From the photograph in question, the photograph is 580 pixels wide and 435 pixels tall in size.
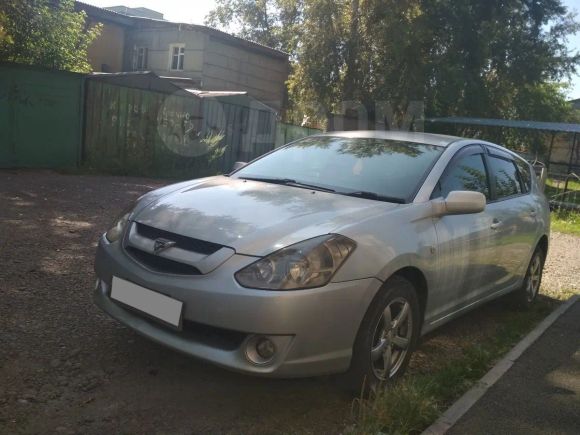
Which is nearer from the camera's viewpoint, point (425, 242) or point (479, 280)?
point (425, 242)

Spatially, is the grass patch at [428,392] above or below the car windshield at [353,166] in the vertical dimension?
below

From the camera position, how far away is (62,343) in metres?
3.42

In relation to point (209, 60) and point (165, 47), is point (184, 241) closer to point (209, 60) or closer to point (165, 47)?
point (209, 60)

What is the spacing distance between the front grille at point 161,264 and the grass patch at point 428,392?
1.11 m

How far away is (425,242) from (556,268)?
17.5 feet

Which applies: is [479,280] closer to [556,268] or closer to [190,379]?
[190,379]

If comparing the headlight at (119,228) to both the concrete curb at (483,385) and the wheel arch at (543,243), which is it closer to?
the concrete curb at (483,385)

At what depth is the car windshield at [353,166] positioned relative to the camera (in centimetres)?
367

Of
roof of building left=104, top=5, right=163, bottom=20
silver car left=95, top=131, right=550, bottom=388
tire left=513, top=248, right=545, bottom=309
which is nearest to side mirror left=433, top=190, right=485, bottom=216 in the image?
silver car left=95, top=131, right=550, bottom=388

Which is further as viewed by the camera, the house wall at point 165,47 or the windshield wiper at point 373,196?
the house wall at point 165,47

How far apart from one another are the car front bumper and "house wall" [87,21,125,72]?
23.0 meters

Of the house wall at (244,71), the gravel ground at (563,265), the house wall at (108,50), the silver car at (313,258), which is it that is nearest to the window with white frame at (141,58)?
the house wall at (108,50)

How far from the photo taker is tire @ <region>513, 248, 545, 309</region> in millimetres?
5285

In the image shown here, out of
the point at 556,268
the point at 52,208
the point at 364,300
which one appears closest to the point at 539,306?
the point at 556,268
